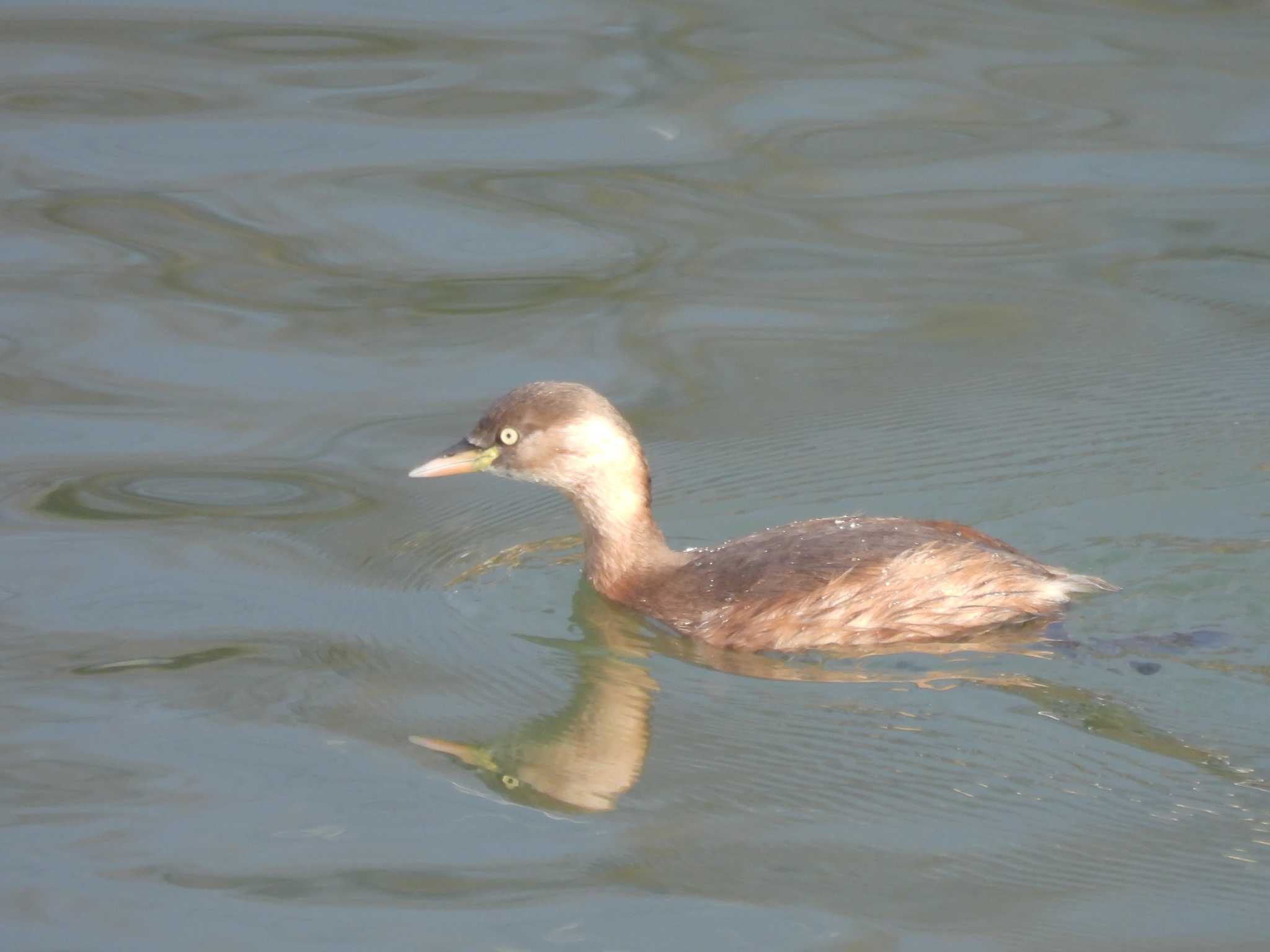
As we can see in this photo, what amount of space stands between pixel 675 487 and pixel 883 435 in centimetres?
88

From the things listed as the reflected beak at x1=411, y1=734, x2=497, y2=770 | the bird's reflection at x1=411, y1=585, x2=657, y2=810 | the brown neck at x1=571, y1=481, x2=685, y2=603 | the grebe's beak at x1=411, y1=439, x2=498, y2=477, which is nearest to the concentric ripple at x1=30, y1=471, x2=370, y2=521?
the grebe's beak at x1=411, y1=439, x2=498, y2=477

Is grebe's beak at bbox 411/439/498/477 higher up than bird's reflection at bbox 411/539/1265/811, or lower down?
higher up

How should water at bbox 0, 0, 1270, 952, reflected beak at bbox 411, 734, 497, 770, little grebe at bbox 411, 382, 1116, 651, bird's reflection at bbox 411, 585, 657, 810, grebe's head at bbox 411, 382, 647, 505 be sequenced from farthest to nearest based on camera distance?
1. grebe's head at bbox 411, 382, 647, 505
2. little grebe at bbox 411, 382, 1116, 651
3. reflected beak at bbox 411, 734, 497, 770
4. bird's reflection at bbox 411, 585, 657, 810
5. water at bbox 0, 0, 1270, 952

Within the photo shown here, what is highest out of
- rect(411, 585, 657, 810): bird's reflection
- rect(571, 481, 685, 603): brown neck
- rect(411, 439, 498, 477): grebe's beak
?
rect(411, 439, 498, 477): grebe's beak

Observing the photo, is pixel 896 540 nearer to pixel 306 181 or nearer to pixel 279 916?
pixel 279 916

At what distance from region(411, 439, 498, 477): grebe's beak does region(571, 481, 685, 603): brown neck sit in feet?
1.17

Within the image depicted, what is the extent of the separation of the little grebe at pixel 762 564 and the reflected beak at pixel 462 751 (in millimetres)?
1050

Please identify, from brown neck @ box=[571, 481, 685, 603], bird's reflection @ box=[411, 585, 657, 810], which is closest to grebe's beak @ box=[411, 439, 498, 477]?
brown neck @ box=[571, 481, 685, 603]

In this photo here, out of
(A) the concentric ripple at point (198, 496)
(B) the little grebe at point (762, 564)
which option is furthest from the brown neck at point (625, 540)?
(A) the concentric ripple at point (198, 496)

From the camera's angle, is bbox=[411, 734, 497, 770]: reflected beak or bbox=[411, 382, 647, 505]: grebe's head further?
bbox=[411, 382, 647, 505]: grebe's head

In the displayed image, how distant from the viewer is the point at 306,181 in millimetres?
10227

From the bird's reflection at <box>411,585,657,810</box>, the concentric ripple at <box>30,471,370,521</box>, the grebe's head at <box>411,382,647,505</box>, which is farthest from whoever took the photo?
the concentric ripple at <box>30,471,370,521</box>

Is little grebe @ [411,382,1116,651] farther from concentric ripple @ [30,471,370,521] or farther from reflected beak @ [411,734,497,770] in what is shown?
reflected beak @ [411,734,497,770]

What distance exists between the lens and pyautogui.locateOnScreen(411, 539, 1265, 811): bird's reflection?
18.1ft
